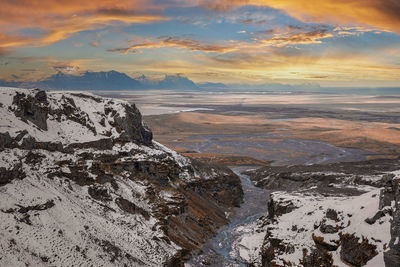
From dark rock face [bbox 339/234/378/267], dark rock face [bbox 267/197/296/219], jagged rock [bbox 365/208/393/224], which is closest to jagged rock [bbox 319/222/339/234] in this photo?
dark rock face [bbox 339/234/378/267]

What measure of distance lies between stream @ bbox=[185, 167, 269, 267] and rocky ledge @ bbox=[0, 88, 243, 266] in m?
2.51

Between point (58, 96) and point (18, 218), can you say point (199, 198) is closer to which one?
point (58, 96)

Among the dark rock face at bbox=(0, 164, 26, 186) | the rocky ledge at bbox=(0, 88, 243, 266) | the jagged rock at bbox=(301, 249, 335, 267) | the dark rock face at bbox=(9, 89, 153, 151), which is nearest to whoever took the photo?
the jagged rock at bbox=(301, 249, 335, 267)

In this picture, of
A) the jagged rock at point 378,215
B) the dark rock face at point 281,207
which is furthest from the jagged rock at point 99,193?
the jagged rock at point 378,215

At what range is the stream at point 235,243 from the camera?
66894 millimetres

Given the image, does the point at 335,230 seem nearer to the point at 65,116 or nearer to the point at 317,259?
the point at 317,259

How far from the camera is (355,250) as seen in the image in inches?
1869

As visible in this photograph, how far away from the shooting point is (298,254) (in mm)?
55438

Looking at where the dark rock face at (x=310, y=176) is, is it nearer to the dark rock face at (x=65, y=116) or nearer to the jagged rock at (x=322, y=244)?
the dark rock face at (x=65, y=116)

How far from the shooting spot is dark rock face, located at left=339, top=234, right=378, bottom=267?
45.5 metres

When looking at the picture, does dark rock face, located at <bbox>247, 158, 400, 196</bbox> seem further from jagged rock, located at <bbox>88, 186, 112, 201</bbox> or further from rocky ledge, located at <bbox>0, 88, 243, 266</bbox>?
jagged rock, located at <bbox>88, 186, 112, 201</bbox>

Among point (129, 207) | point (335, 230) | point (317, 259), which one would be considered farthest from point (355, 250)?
point (129, 207)

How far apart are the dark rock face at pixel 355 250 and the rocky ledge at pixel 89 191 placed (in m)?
27.3

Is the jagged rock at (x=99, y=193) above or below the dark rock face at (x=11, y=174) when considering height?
below
